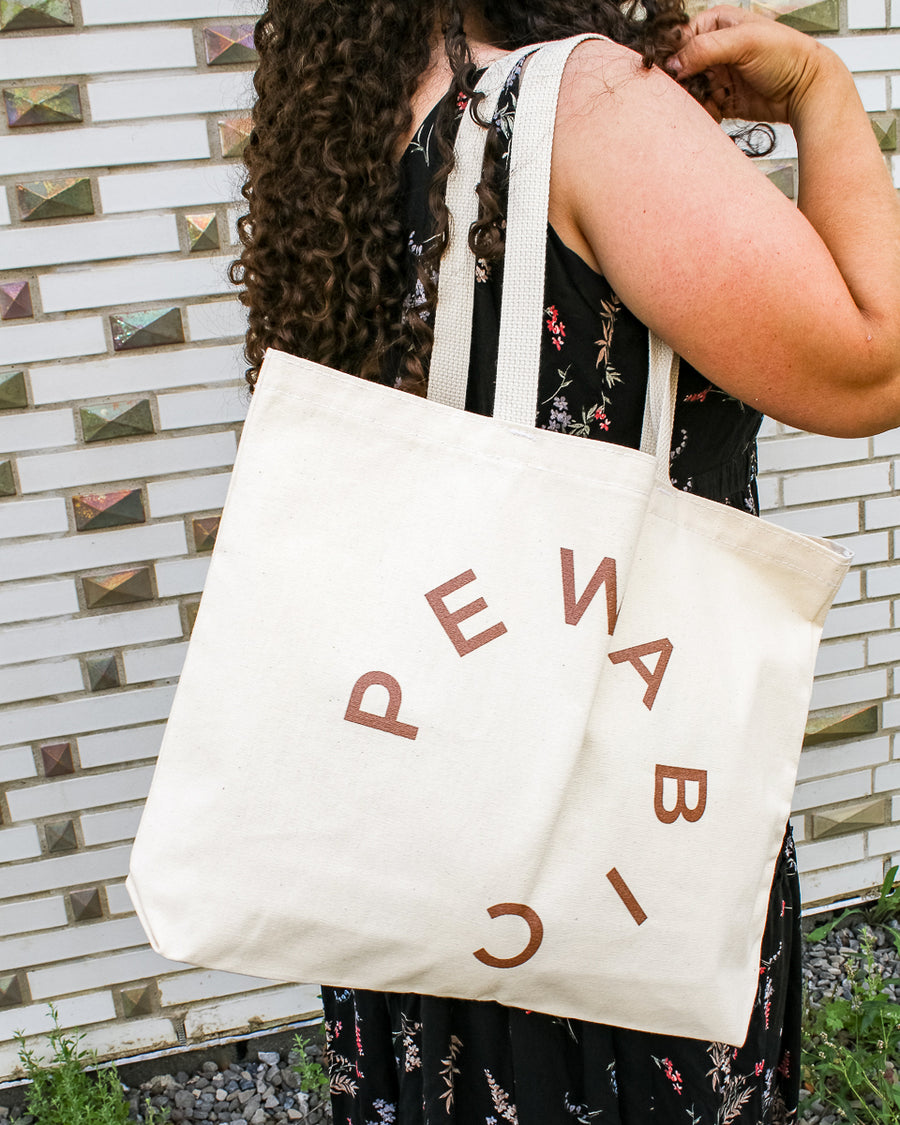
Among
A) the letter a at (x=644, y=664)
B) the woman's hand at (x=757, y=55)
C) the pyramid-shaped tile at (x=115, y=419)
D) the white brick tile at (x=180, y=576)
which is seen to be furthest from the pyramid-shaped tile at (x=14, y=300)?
the letter a at (x=644, y=664)

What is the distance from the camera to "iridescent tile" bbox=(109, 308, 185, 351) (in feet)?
5.97

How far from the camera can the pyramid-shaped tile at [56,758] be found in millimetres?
1966

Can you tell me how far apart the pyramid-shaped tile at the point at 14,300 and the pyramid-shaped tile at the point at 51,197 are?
12 centimetres

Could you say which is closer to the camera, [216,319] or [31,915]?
[216,319]

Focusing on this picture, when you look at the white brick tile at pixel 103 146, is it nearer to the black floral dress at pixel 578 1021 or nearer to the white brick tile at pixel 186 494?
the white brick tile at pixel 186 494

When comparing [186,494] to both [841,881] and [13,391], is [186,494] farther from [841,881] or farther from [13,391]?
[841,881]

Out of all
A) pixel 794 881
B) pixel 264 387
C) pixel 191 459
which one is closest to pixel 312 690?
pixel 264 387

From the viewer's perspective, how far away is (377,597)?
808 millimetres

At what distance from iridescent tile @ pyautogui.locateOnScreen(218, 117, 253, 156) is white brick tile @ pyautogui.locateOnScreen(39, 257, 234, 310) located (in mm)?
204

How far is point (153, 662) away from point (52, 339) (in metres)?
0.69

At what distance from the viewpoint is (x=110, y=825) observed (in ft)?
6.66

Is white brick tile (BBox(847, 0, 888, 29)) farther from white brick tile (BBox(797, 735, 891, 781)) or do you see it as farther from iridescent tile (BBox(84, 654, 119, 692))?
iridescent tile (BBox(84, 654, 119, 692))

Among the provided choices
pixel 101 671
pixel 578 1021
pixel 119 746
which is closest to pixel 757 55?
pixel 578 1021

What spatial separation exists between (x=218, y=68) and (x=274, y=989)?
6.61 ft
